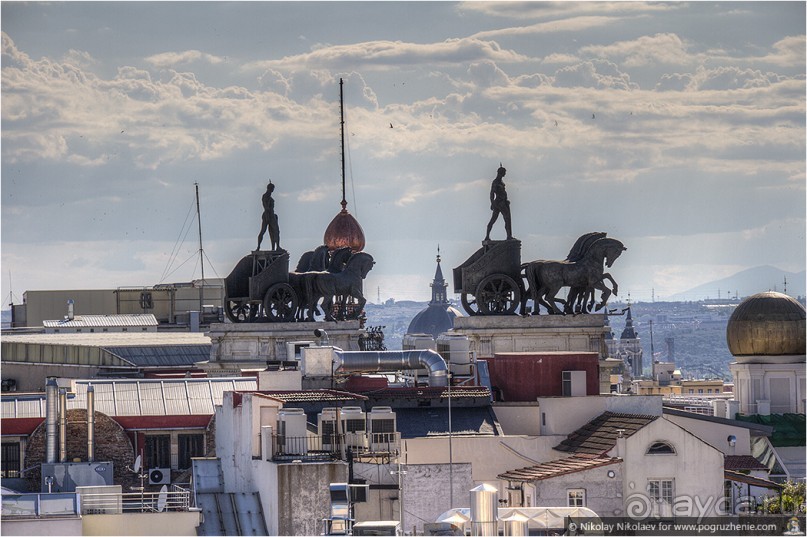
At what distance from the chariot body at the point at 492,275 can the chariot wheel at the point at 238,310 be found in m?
12.5

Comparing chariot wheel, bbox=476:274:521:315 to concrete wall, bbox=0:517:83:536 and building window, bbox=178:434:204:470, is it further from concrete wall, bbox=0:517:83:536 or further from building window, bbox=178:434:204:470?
concrete wall, bbox=0:517:83:536

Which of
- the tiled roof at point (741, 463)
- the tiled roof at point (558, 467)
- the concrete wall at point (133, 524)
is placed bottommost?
the concrete wall at point (133, 524)

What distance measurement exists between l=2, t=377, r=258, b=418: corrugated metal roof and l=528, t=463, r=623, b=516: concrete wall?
16.0 metres

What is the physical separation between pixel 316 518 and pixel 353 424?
699 cm

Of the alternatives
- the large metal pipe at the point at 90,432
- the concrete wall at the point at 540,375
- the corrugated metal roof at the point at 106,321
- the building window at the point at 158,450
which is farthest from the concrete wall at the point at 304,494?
the corrugated metal roof at the point at 106,321

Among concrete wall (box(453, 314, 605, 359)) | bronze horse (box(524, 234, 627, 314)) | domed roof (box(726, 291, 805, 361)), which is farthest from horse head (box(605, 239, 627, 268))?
domed roof (box(726, 291, 805, 361))

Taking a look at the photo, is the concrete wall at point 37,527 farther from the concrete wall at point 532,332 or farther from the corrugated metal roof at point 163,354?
the corrugated metal roof at point 163,354

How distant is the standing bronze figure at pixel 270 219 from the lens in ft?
294

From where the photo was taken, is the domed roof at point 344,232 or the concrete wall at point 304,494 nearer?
the concrete wall at point 304,494

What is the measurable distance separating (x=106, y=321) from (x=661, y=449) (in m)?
89.2

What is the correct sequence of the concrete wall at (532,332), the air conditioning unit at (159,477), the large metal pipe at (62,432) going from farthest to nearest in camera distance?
the concrete wall at (532,332) < the air conditioning unit at (159,477) < the large metal pipe at (62,432)

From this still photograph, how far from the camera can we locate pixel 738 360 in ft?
304

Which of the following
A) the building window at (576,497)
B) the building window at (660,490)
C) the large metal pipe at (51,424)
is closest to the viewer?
the building window at (576,497)

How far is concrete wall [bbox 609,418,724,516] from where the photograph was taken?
51719mm
